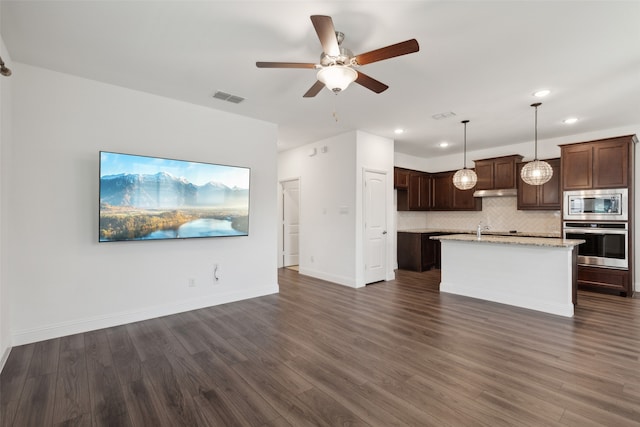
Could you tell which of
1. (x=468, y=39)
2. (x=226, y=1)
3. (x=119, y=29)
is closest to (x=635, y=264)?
(x=468, y=39)

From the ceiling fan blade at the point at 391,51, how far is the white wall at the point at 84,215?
282 cm

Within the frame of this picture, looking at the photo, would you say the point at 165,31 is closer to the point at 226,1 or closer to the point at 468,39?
the point at 226,1

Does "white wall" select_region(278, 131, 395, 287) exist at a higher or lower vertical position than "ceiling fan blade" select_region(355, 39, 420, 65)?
lower

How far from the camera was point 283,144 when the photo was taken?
253 inches

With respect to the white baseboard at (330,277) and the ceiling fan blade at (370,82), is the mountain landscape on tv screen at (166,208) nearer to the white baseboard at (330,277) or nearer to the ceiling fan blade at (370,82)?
the white baseboard at (330,277)

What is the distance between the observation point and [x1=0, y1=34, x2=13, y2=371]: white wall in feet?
8.86

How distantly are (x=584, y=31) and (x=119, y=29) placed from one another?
12.8ft

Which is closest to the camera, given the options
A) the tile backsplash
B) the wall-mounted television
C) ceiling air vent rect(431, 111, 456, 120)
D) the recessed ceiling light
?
the wall-mounted television

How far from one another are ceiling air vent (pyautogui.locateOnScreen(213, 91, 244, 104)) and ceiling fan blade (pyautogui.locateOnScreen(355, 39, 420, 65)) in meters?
2.13

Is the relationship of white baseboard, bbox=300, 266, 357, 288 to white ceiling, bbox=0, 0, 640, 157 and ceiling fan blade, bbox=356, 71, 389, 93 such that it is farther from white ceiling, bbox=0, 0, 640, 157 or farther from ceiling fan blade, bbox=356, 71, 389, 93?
ceiling fan blade, bbox=356, 71, 389, 93

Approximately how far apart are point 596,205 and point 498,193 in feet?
5.37

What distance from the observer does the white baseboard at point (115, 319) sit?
10.2ft

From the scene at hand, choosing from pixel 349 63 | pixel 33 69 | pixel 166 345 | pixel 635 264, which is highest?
pixel 33 69

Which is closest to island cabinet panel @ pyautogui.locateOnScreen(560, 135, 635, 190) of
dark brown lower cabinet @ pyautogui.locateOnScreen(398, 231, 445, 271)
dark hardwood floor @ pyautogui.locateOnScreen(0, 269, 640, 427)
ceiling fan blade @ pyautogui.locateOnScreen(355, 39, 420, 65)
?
dark hardwood floor @ pyautogui.locateOnScreen(0, 269, 640, 427)
